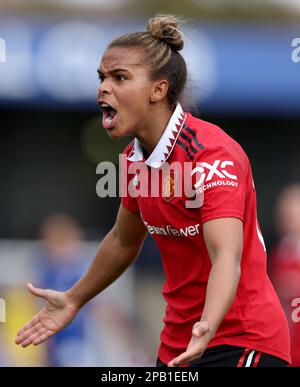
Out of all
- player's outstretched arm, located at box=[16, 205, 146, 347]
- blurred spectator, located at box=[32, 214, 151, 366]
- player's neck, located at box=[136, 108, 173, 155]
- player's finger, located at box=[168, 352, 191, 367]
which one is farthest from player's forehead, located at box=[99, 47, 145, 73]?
blurred spectator, located at box=[32, 214, 151, 366]

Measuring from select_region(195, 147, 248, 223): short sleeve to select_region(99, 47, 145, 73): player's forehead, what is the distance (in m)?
0.60

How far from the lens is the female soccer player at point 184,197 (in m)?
4.34

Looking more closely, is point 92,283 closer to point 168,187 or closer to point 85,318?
point 168,187

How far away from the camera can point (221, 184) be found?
4.25 meters

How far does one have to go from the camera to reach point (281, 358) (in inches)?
180

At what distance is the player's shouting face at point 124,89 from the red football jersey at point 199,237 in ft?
0.59

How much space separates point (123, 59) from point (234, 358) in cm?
157

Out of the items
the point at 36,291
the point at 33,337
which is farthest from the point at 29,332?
the point at 36,291

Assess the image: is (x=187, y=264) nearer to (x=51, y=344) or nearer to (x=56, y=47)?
(x=51, y=344)

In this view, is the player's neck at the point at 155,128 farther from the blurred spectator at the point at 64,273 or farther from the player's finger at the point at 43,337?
the blurred spectator at the point at 64,273

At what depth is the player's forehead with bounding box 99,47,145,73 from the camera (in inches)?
179

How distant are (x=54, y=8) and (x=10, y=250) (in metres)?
4.37

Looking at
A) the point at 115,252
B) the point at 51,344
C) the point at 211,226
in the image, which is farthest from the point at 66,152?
the point at 211,226

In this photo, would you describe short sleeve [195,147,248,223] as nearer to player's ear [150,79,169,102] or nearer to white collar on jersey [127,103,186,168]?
white collar on jersey [127,103,186,168]
